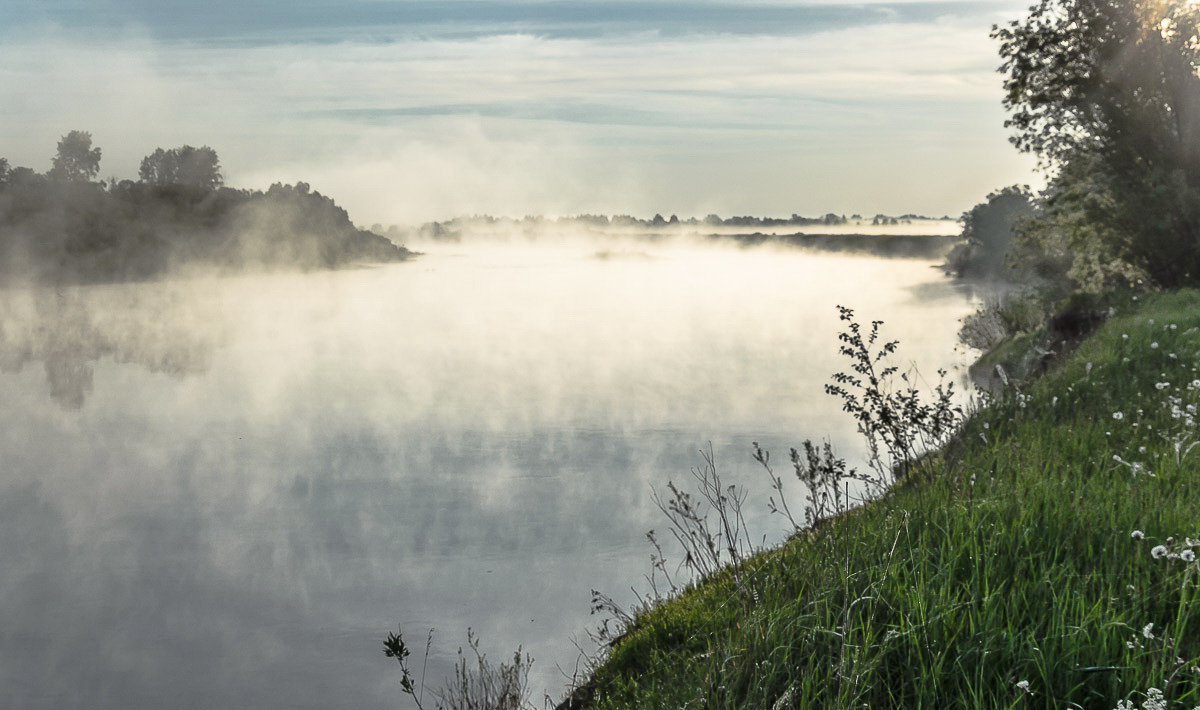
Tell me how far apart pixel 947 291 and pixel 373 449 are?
69.9 metres

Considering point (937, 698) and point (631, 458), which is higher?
point (631, 458)

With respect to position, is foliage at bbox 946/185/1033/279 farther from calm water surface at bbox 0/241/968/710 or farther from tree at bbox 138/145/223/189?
tree at bbox 138/145/223/189

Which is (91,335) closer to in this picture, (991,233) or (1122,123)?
(1122,123)

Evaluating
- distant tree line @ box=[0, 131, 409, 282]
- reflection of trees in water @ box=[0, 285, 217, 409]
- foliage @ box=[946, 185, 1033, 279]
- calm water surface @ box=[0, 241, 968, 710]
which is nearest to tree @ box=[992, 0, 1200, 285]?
calm water surface @ box=[0, 241, 968, 710]

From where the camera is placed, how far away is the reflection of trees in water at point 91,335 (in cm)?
3994

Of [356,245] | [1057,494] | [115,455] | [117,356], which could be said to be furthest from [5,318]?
[356,245]

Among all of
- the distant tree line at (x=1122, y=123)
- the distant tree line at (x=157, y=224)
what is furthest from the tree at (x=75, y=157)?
the distant tree line at (x=1122, y=123)

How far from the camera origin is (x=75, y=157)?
14100cm

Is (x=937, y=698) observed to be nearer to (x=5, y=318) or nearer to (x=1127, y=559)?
(x=1127, y=559)

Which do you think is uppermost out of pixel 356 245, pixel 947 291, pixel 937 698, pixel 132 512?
pixel 356 245

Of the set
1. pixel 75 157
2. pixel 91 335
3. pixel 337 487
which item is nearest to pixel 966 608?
pixel 337 487

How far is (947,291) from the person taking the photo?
8412 centimetres

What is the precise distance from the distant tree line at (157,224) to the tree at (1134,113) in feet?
311

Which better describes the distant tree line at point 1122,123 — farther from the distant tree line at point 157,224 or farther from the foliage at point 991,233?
the distant tree line at point 157,224
